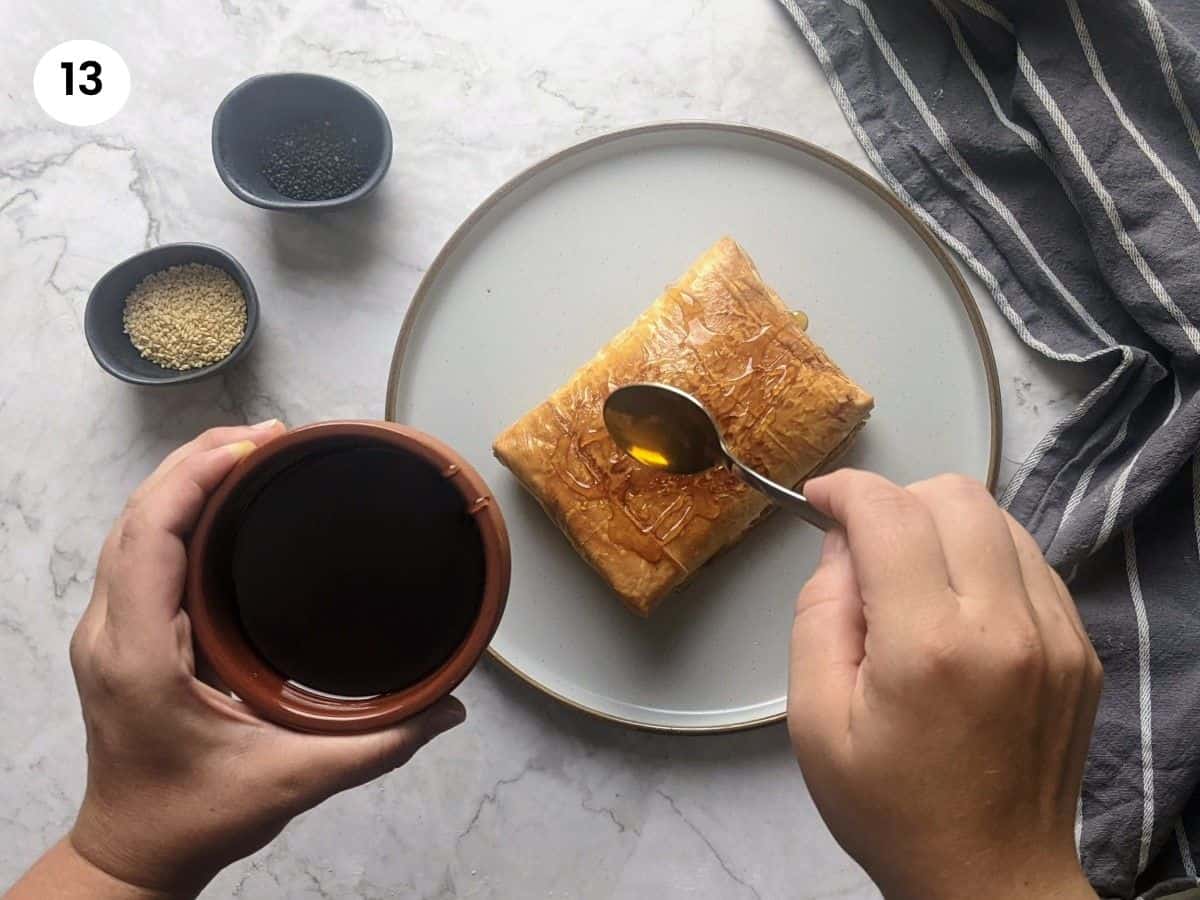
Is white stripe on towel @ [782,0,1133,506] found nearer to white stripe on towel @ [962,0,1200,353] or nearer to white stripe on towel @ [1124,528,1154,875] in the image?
white stripe on towel @ [962,0,1200,353]

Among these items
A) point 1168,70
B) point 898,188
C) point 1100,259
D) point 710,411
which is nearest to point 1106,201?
point 1100,259

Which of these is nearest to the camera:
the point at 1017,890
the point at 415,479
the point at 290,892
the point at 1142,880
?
the point at 1017,890

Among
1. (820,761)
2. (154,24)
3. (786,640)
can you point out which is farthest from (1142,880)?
(154,24)

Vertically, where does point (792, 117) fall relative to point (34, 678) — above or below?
above

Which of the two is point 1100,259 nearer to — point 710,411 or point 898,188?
point 898,188

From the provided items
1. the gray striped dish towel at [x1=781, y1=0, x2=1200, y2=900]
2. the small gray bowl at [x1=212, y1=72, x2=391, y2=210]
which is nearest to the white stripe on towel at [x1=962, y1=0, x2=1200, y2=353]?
the gray striped dish towel at [x1=781, y1=0, x2=1200, y2=900]

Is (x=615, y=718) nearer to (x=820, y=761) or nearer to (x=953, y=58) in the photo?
(x=820, y=761)

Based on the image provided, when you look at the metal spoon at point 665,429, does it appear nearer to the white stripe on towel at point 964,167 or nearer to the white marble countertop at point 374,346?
the white marble countertop at point 374,346

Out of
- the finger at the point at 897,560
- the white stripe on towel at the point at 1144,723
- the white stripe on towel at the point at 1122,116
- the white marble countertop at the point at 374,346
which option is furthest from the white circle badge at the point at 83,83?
the white stripe on towel at the point at 1144,723
